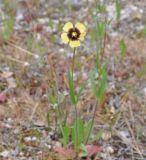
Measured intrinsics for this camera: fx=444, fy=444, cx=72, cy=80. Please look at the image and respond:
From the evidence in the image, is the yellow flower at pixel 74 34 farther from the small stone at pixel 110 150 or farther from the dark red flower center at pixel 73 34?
the small stone at pixel 110 150

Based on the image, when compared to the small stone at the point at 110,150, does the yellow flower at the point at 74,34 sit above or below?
above

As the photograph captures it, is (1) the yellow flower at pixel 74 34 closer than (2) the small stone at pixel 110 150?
Yes

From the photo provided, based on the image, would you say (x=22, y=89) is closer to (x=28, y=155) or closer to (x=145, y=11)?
(x=28, y=155)

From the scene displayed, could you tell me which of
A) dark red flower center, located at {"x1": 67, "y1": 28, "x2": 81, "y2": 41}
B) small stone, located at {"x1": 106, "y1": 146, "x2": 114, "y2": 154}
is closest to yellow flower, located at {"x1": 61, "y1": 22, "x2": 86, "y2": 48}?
dark red flower center, located at {"x1": 67, "y1": 28, "x2": 81, "y2": 41}

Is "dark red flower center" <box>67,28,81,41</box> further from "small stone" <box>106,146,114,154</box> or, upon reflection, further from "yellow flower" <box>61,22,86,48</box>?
"small stone" <box>106,146,114,154</box>

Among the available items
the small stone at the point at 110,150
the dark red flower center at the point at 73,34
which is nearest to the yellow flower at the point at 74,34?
the dark red flower center at the point at 73,34

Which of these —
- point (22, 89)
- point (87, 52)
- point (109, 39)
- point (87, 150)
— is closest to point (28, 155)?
point (87, 150)

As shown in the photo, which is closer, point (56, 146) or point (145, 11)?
point (56, 146)

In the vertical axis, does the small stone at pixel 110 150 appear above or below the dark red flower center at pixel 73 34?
below
